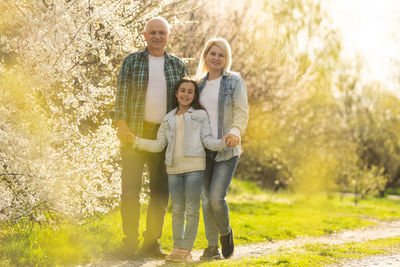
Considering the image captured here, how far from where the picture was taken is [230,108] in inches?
194

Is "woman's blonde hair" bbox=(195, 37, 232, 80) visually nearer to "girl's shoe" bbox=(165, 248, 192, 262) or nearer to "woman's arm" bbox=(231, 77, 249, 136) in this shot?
"woman's arm" bbox=(231, 77, 249, 136)

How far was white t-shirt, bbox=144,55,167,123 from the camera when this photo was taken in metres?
4.93

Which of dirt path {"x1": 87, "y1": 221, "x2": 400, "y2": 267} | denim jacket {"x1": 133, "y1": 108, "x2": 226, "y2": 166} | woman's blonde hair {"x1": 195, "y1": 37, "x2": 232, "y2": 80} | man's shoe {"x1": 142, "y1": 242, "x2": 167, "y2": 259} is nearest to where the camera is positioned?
denim jacket {"x1": 133, "y1": 108, "x2": 226, "y2": 166}

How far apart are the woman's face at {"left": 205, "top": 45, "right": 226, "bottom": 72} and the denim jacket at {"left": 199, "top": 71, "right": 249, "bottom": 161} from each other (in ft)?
0.38

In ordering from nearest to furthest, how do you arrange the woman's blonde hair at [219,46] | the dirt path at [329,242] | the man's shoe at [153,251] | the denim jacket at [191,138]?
the denim jacket at [191,138]
the dirt path at [329,242]
the woman's blonde hair at [219,46]
the man's shoe at [153,251]

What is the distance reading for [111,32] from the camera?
17.6 feet

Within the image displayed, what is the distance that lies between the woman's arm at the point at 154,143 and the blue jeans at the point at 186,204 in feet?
1.04

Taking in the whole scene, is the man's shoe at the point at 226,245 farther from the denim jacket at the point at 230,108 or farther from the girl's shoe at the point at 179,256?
the denim jacket at the point at 230,108

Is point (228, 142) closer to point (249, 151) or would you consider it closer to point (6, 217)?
point (6, 217)

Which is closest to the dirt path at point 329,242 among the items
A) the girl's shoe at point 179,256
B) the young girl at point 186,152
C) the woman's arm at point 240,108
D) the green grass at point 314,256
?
the girl's shoe at point 179,256

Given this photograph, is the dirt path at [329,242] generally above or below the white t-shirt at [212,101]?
below

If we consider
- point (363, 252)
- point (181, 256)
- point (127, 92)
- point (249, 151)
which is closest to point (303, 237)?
point (363, 252)

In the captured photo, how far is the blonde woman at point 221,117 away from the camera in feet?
15.8

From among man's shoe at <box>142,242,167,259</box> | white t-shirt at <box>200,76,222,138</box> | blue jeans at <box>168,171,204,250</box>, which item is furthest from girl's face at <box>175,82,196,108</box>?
man's shoe at <box>142,242,167,259</box>
